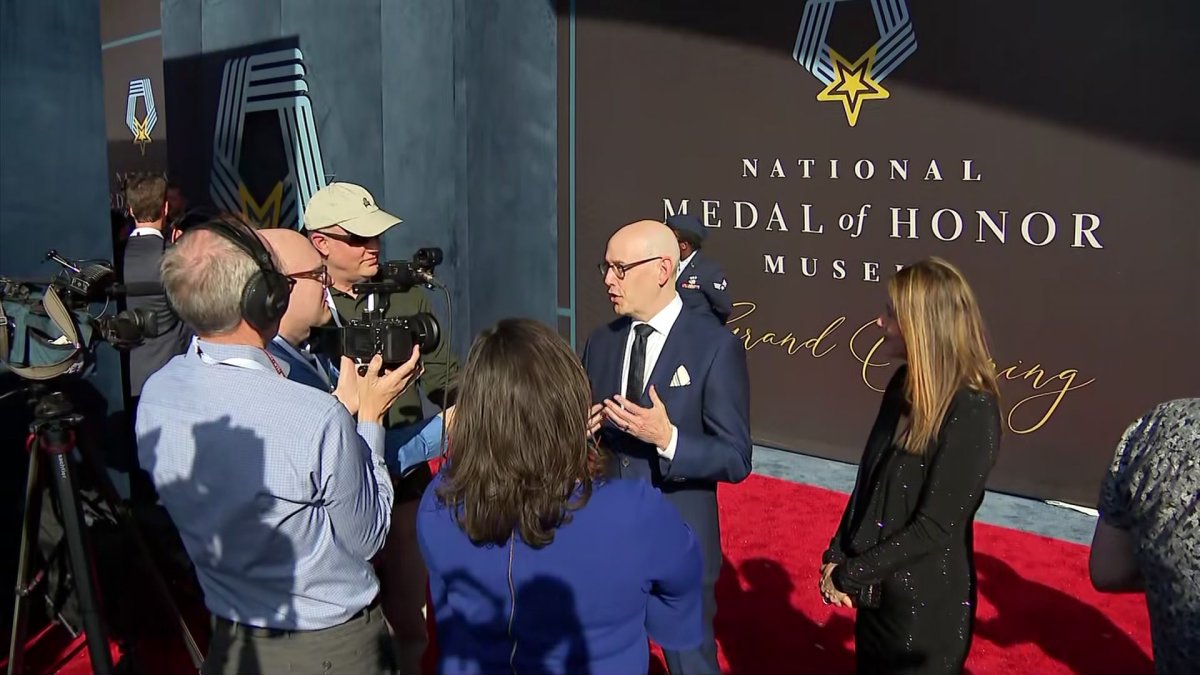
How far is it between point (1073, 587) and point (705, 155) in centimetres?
351

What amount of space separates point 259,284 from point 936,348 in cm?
166

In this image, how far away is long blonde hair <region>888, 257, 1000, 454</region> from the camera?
245 centimetres

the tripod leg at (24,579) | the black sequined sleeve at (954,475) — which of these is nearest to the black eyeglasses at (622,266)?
the black sequined sleeve at (954,475)

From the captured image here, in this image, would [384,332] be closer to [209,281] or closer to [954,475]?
[209,281]

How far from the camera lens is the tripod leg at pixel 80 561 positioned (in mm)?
2801

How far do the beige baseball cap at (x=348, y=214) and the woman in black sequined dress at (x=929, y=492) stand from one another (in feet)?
5.82

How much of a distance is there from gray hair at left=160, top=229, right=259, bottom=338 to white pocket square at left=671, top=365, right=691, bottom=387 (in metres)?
1.31

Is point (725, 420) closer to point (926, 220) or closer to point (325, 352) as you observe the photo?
point (325, 352)

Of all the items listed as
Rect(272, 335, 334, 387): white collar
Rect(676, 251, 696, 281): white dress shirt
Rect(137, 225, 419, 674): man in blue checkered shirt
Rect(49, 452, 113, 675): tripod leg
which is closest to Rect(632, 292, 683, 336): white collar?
Rect(272, 335, 334, 387): white collar

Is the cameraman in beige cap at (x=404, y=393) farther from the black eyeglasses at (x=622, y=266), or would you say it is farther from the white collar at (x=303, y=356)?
the black eyeglasses at (x=622, y=266)

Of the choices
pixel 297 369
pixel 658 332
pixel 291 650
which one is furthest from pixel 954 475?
pixel 297 369

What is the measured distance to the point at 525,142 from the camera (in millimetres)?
7180

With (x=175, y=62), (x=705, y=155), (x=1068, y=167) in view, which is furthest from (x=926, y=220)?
(x=175, y=62)

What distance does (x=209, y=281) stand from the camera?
6.45 feet
